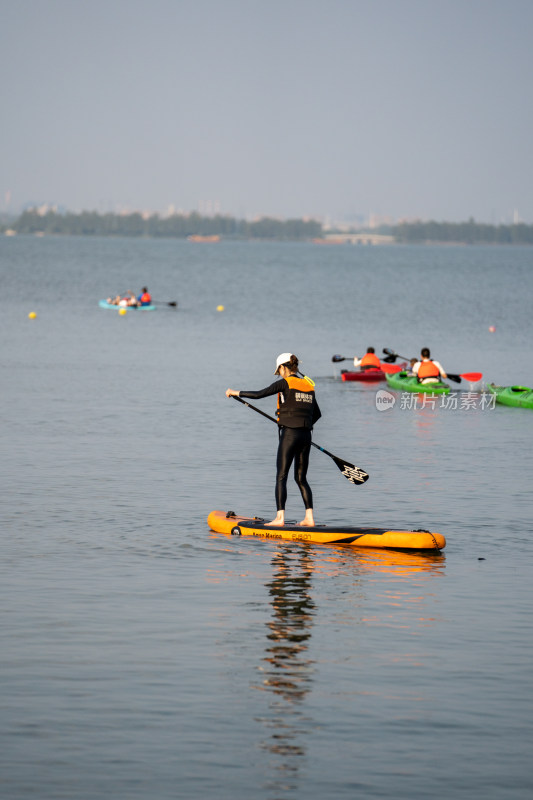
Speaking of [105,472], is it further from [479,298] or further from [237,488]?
[479,298]

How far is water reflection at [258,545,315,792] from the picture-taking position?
1040 centimetres

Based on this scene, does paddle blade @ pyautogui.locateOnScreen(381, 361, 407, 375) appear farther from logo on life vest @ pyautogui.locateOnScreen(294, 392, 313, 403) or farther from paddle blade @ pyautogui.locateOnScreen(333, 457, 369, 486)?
logo on life vest @ pyautogui.locateOnScreen(294, 392, 313, 403)

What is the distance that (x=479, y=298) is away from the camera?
10125 cm

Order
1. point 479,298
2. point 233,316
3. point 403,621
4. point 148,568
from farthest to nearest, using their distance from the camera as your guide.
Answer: point 479,298, point 233,316, point 148,568, point 403,621

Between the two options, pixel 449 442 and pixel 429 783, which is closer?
pixel 429 783

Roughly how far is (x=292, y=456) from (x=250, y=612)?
3.50m

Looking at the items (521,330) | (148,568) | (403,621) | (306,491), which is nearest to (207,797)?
(403,621)

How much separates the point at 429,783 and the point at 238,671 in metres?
2.89

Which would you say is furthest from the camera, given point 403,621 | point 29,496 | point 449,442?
point 449,442

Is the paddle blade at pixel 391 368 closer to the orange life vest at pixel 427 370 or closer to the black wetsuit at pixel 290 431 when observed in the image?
the orange life vest at pixel 427 370

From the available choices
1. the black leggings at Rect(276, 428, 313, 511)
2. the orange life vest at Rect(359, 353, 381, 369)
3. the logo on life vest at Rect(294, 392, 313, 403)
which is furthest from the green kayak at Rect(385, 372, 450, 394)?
the logo on life vest at Rect(294, 392, 313, 403)

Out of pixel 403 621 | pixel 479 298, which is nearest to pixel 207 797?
pixel 403 621

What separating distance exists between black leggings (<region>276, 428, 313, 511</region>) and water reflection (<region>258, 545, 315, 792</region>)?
2.41ft

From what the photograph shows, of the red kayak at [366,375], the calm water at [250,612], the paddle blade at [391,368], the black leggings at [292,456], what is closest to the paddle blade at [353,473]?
the calm water at [250,612]
